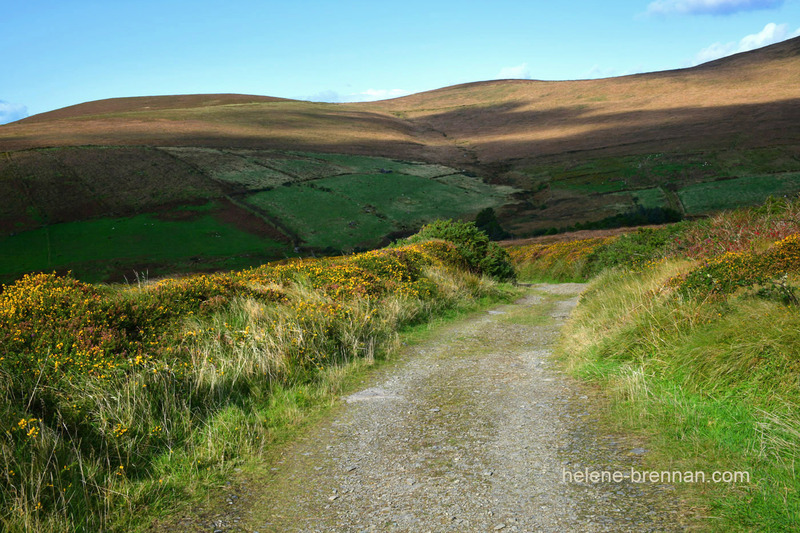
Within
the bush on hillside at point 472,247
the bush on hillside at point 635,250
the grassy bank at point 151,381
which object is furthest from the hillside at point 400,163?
the grassy bank at point 151,381

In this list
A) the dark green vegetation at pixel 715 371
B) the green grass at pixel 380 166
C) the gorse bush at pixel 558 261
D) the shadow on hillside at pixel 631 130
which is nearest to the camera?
the dark green vegetation at pixel 715 371

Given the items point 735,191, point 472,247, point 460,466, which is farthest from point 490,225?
point 460,466

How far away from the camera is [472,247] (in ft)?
68.5

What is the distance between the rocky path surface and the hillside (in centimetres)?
4509

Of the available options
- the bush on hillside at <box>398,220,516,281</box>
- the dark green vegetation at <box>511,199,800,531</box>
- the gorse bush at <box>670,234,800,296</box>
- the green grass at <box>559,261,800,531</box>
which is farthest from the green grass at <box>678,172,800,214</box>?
the green grass at <box>559,261,800,531</box>

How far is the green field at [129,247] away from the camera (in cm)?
4547

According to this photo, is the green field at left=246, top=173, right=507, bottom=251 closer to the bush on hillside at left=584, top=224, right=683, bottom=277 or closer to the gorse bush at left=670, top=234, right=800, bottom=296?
the bush on hillside at left=584, top=224, right=683, bottom=277

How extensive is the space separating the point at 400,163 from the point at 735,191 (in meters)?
46.5

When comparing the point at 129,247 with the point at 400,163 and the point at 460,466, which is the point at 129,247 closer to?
the point at 400,163

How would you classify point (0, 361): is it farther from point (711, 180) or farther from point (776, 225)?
point (711, 180)

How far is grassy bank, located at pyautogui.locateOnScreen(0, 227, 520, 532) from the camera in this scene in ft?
14.7

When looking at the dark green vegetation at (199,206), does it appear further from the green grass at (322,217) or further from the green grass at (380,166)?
the green grass at (380,166)

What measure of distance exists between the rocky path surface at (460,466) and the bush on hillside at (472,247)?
12.5m

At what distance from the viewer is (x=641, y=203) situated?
65562 mm
